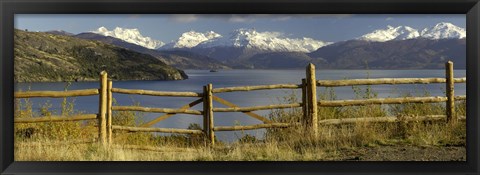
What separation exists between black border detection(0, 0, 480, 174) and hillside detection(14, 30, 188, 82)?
644 inches

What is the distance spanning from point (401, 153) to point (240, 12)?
3.01m

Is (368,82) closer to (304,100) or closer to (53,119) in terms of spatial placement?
(304,100)

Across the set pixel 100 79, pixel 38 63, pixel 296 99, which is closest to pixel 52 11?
pixel 100 79

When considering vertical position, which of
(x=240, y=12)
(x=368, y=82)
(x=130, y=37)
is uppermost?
(x=130, y=37)

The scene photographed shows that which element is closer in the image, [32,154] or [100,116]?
[32,154]

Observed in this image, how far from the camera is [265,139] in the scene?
7848 mm

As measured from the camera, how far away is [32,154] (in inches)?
270

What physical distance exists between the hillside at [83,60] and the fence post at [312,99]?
544 inches

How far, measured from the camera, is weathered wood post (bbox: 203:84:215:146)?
834cm

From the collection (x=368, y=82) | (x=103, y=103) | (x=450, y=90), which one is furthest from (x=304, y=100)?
(x=103, y=103)

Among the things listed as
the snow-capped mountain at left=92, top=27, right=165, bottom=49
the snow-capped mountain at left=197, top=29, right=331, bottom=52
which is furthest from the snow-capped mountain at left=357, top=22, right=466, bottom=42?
the snow-capped mountain at left=92, top=27, right=165, bottom=49

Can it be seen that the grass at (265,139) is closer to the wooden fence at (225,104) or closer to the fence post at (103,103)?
the wooden fence at (225,104)

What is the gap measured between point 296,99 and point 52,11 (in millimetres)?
4602

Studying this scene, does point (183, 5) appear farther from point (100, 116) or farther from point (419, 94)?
point (419, 94)
